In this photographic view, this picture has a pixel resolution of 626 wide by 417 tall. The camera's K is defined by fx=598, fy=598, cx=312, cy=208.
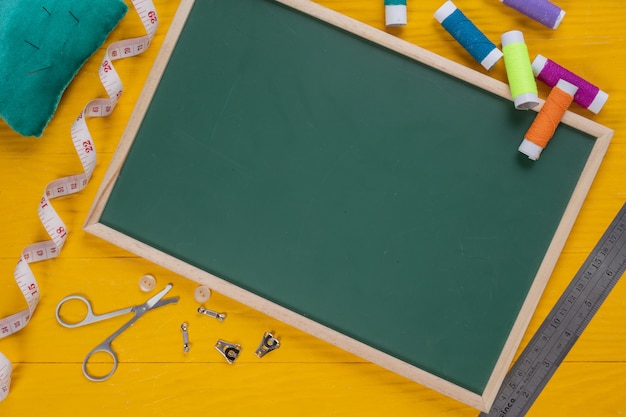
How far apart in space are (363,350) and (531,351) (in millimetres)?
444

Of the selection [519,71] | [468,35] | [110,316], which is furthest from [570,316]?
[110,316]

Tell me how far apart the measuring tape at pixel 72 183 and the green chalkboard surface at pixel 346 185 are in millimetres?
118

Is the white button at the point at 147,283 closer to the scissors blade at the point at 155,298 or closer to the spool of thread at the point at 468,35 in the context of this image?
the scissors blade at the point at 155,298

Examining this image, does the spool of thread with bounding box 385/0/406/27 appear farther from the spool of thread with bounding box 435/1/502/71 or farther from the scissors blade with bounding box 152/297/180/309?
the scissors blade with bounding box 152/297/180/309

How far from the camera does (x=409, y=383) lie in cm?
154

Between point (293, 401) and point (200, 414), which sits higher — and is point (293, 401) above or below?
above

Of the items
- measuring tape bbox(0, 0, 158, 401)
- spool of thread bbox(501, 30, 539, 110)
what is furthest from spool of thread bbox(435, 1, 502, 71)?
measuring tape bbox(0, 0, 158, 401)

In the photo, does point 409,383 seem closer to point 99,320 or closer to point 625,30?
point 99,320

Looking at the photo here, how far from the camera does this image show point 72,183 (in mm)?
1562

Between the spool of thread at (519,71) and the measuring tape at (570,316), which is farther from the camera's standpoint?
the measuring tape at (570,316)

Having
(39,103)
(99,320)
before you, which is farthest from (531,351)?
(39,103)

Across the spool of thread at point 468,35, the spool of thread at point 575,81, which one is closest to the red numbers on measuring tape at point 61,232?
the spool of thread at point 468,35

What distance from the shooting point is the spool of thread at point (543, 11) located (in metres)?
1.48

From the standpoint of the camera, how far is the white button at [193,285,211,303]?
155 centimetres
